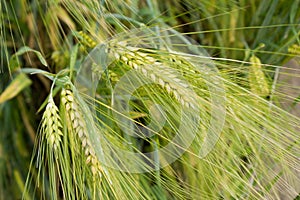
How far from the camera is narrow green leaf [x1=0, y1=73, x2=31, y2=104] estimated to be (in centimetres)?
87

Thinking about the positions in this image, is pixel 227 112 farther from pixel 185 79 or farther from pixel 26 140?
pixel 26 140

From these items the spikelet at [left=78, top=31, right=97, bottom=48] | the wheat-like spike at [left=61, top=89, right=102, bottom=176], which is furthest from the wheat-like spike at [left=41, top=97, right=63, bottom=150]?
the spikelet at [left=78, top=31, right=97, bottom=48]

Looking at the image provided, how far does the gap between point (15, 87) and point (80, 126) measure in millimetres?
321

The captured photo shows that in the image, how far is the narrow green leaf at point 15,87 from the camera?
87 centimetres

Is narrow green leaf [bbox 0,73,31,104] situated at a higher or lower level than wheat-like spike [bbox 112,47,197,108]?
higher

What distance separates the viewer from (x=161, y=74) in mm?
608

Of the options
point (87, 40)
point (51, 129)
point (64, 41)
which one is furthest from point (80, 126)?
point (64, 41)

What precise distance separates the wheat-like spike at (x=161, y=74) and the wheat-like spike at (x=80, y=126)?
0.09m

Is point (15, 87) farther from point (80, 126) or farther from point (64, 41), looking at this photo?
point (80, 126)

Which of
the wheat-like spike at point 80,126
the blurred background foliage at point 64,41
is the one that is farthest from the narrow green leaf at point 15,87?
the wheat-like spike at point 80,126

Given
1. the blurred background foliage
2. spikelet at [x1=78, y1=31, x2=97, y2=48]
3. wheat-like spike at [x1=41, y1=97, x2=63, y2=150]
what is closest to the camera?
wheat-like spike at [x1=41, y1=97, x2=63, y2=150]

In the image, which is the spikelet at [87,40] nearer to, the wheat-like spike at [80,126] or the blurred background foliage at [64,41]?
the blurred background foliage at [64,41]

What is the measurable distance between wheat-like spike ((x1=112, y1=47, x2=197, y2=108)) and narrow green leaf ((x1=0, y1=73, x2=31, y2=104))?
30 centimetres

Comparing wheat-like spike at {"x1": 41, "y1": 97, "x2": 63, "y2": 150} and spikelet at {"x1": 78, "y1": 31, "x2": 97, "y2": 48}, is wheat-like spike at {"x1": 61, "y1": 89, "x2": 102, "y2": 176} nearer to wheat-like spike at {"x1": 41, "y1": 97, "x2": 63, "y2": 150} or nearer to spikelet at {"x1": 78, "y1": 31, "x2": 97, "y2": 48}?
wheat-like spike at {"x1": 41, "y1": 97, "x2": 63, "y2": 150}
